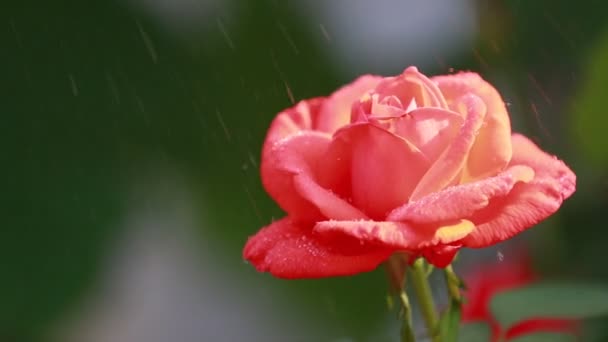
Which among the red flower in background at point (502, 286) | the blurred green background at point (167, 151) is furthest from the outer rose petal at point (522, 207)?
the blurred green background at point (167, 151)

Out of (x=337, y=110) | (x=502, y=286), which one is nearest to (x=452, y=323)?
(x=337, y=110)

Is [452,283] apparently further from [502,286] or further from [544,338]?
[502,286]

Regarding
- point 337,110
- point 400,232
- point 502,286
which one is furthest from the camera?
point 502,286

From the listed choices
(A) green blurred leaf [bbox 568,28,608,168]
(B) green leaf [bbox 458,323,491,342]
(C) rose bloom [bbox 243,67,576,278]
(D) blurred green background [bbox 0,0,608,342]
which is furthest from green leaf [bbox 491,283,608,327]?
(D) blurred green background [bbox 0,0,608,342]

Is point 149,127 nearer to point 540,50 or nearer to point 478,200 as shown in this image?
point 540,50

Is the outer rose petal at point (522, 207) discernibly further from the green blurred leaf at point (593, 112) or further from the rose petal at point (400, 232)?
the green blurred leaf at point (593, 112)

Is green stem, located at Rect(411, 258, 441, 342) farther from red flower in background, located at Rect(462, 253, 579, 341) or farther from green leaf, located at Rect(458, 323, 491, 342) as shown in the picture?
red flower in background, located at Rect(462, 253, 579, 341)
